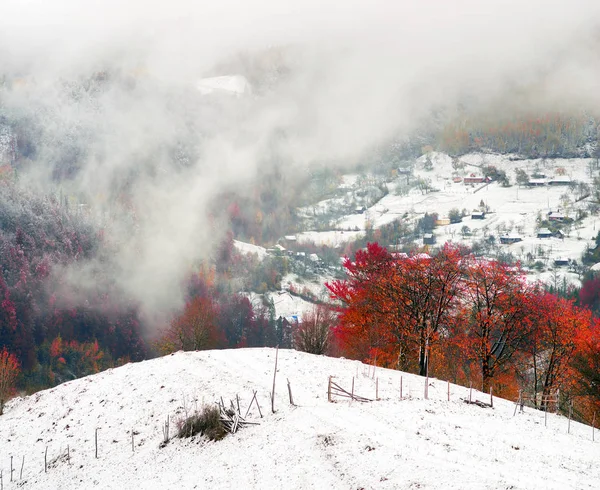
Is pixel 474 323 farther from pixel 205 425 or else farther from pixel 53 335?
pixel 53 335

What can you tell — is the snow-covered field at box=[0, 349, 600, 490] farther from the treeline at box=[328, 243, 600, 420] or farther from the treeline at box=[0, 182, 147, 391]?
the treeline at box=[0, 182, 147, 391]

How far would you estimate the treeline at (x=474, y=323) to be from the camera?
51.7 m

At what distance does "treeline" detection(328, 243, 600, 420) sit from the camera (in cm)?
5172

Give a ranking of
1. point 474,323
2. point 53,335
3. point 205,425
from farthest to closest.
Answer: point 53,335, point 474,323, point 205,425

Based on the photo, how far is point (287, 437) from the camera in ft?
93.4

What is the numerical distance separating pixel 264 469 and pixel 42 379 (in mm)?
150684

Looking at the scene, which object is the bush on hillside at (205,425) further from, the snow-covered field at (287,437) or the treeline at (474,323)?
the treeline at (474,323)

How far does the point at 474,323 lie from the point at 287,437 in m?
36.6

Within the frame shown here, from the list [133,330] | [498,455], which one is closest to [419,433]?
[498,455]

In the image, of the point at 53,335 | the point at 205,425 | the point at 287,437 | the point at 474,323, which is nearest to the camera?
the point at 287,437

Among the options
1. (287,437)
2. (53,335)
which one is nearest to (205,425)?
(287,437)

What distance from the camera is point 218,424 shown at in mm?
32094

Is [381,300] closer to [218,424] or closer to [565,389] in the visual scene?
[565,389]

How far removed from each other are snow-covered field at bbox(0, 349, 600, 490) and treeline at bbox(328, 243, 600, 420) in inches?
331
